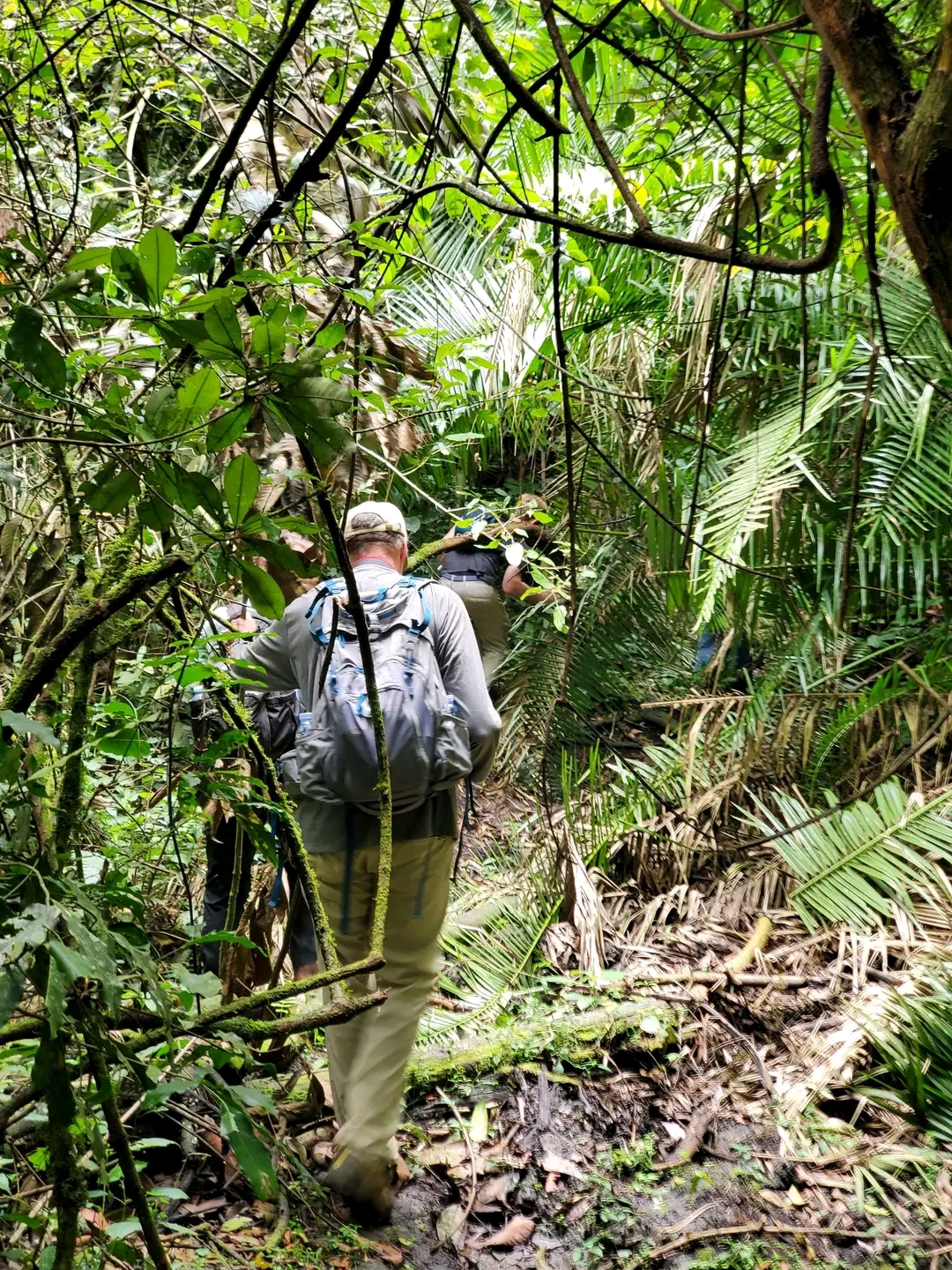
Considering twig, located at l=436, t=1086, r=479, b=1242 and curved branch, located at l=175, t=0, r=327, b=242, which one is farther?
twig, located at l=436, t=1086, r=479, b=1242

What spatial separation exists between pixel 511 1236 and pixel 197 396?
269 centimetres

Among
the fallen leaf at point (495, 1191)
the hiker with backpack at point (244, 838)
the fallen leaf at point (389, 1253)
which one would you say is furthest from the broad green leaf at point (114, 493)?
the fallen leaf at point (495, 1191)

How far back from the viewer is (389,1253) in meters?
2.66

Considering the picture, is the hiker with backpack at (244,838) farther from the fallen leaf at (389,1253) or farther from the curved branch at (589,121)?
the curved branch at (589,121)

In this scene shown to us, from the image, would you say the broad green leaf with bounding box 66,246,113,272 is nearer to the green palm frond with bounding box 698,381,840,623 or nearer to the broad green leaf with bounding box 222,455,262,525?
the broad green leaf with bounding box 222,455,262,525

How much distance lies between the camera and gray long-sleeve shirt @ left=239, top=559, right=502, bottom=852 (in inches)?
112

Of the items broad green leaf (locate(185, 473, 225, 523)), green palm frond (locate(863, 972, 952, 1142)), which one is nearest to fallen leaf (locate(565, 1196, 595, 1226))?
green palm frond (locate(863, 972, 952, 1142))

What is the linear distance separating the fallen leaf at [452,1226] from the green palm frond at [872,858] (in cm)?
192

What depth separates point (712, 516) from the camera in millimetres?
3908

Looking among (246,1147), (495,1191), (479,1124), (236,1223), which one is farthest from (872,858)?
(246,1147)

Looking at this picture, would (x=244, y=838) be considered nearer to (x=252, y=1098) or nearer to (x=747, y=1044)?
(x=252, y=1098)

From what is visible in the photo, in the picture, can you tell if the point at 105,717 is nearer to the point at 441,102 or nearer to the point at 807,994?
the point at 441,102

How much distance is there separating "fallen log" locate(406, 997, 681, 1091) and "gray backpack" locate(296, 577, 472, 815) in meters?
1.28

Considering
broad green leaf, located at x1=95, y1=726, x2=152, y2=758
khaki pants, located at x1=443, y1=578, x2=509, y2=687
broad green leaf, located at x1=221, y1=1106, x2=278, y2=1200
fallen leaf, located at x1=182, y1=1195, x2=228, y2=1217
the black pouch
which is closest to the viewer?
broad green leaf, located at x1=221, y1=1106, x2=278, y2=1200
